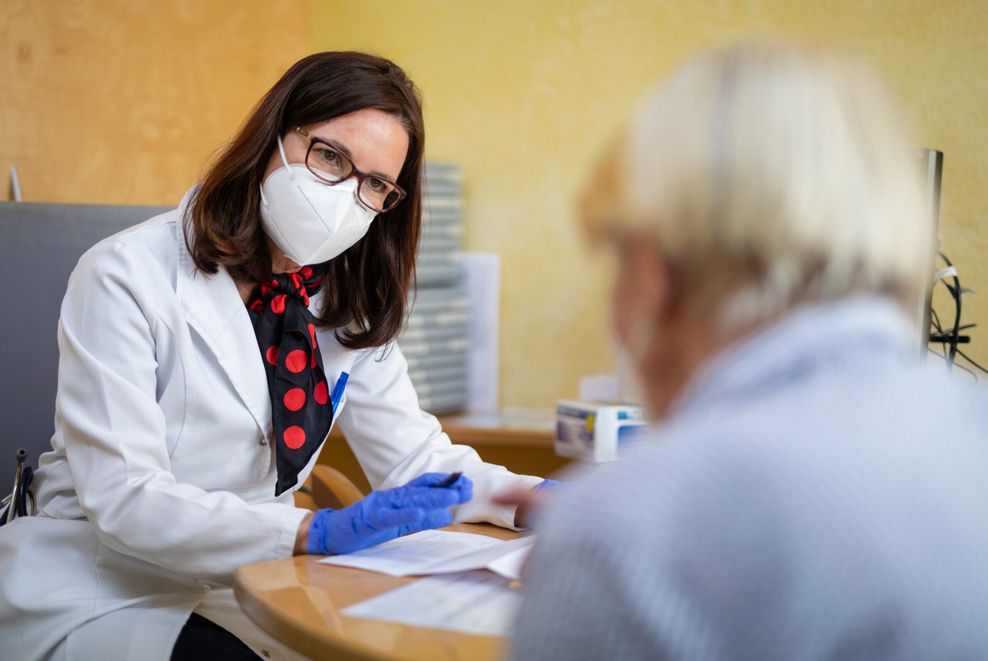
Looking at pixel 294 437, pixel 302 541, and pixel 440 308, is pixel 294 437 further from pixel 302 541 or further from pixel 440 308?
pixel 440 308

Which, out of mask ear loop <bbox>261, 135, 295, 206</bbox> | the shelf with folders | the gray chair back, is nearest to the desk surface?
mask ear loop <bbox>261, 135, 295, 206</bbox>

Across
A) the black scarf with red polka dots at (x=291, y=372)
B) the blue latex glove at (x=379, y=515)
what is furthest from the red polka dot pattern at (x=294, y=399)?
the blue latex glove at (x=379, y=515)

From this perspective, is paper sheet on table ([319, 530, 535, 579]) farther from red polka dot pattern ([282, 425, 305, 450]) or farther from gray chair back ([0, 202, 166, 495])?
gray chair back ([0, 202, 166, 495])

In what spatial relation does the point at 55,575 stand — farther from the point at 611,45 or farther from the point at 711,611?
the point at 611,45

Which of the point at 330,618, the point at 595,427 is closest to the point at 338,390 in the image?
the point at 330,618

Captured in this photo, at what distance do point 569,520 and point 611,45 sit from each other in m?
2.38

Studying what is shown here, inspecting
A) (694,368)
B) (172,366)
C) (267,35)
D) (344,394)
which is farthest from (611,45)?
(694,368)

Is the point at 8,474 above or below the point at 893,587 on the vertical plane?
below

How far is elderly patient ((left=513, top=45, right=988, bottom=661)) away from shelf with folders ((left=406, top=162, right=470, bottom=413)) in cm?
198

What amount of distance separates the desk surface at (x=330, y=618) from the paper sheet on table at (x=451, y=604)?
0.02 m

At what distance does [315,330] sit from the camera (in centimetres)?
171

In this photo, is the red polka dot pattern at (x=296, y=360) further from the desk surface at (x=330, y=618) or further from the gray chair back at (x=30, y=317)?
the gray chair back at (x=30, y=317)

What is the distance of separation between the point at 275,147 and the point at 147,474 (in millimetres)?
556

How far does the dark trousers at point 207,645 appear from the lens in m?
1.39
